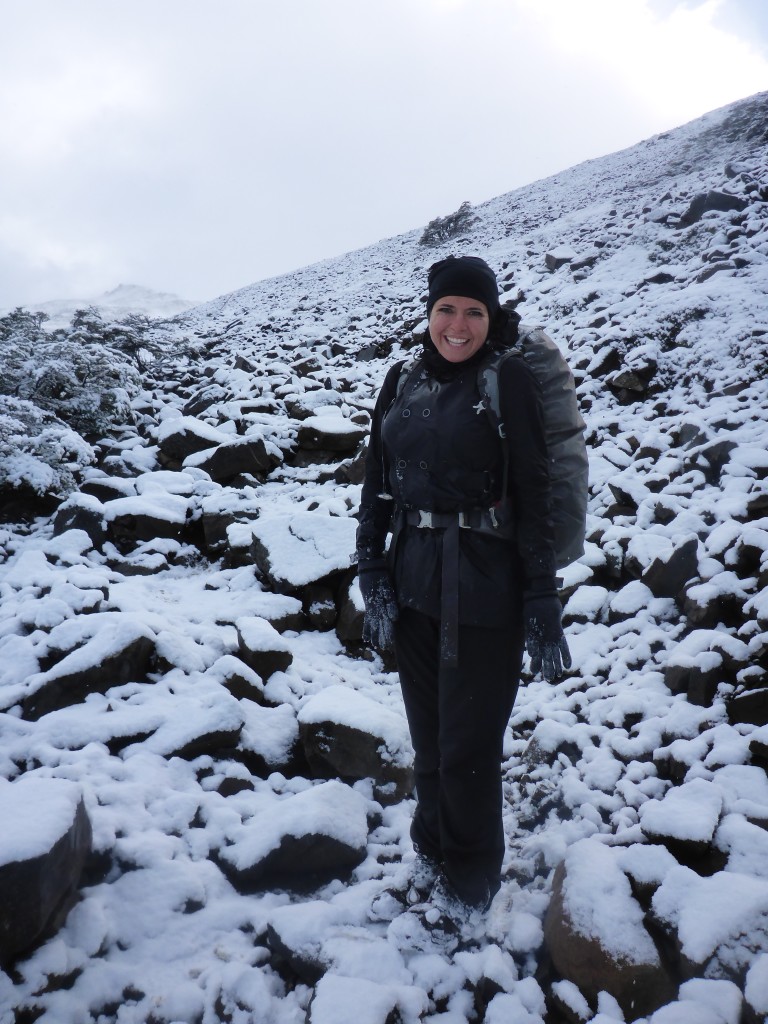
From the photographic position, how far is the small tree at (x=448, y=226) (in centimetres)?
2397

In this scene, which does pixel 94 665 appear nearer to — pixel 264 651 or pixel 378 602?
pixel 264 651

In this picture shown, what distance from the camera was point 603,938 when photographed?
6.95 feet

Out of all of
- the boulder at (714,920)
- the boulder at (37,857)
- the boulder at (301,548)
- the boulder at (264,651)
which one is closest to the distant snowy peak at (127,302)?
the boulder at (301,548)

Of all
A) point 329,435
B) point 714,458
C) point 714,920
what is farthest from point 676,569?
point 329,435

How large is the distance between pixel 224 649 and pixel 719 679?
348 centimetres

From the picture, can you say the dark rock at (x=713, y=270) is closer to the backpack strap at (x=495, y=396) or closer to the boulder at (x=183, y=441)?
the boulder at (x=183, y=441)

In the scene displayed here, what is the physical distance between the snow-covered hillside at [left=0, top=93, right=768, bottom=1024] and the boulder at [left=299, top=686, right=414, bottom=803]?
0.05 feet

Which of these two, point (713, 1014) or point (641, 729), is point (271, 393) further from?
point (713, 1014)

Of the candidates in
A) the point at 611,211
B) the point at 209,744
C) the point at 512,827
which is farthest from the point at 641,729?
the point at 611,211

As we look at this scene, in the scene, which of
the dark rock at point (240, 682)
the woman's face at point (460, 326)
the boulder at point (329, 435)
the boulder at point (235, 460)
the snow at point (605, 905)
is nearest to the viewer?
the snow at point (605, 905)

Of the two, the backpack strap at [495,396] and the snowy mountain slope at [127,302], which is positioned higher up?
the snowy mountain slope at [127,302]

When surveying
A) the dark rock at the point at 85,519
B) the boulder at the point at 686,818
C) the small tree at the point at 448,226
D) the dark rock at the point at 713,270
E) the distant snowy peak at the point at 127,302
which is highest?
the distant snowy peak at the point at 127,302

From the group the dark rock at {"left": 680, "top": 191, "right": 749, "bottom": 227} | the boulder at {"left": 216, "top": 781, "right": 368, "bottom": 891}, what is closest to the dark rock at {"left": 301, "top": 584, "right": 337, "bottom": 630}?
the boulder at {"left": 216, "top": 781, "right": 368, "bottom": 891}

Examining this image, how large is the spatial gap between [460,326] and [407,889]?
2.48 metres
